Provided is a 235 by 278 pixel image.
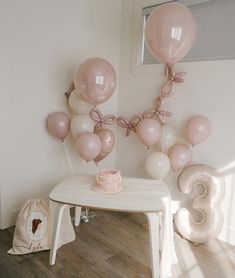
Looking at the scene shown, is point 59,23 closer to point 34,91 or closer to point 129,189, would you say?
point 34,91

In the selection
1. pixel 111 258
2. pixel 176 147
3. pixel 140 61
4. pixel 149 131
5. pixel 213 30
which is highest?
pixel 213 30

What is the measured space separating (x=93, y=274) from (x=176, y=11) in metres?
1.78

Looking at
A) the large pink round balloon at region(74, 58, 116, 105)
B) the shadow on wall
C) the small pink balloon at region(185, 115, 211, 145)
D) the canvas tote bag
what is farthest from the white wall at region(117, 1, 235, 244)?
the canvas tote bag

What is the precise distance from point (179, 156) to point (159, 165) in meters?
0.17

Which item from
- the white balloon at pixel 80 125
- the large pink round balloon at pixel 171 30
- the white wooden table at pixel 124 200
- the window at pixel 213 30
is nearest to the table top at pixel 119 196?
the white wooden table at pixel 124 200

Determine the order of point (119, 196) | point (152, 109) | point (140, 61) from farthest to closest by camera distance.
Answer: point (140, 61) < point (152, 109) < point (119, 196)

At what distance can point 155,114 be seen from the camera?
2.32 meters

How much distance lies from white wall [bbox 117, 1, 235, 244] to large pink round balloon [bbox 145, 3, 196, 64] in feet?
1.29

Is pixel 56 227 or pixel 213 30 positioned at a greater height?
pixel 213 30

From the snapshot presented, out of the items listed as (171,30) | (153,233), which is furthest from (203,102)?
(153,233)

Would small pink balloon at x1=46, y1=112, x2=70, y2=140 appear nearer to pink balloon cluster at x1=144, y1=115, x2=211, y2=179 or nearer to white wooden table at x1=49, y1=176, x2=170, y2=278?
white wooden table at x1=49, y1=176, x2=170, y2=278

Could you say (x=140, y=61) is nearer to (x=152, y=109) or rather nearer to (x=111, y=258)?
(x=152, y=109)

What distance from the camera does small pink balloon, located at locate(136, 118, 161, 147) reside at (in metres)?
2.10

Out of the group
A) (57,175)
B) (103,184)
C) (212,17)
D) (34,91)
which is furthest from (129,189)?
(212,17)
